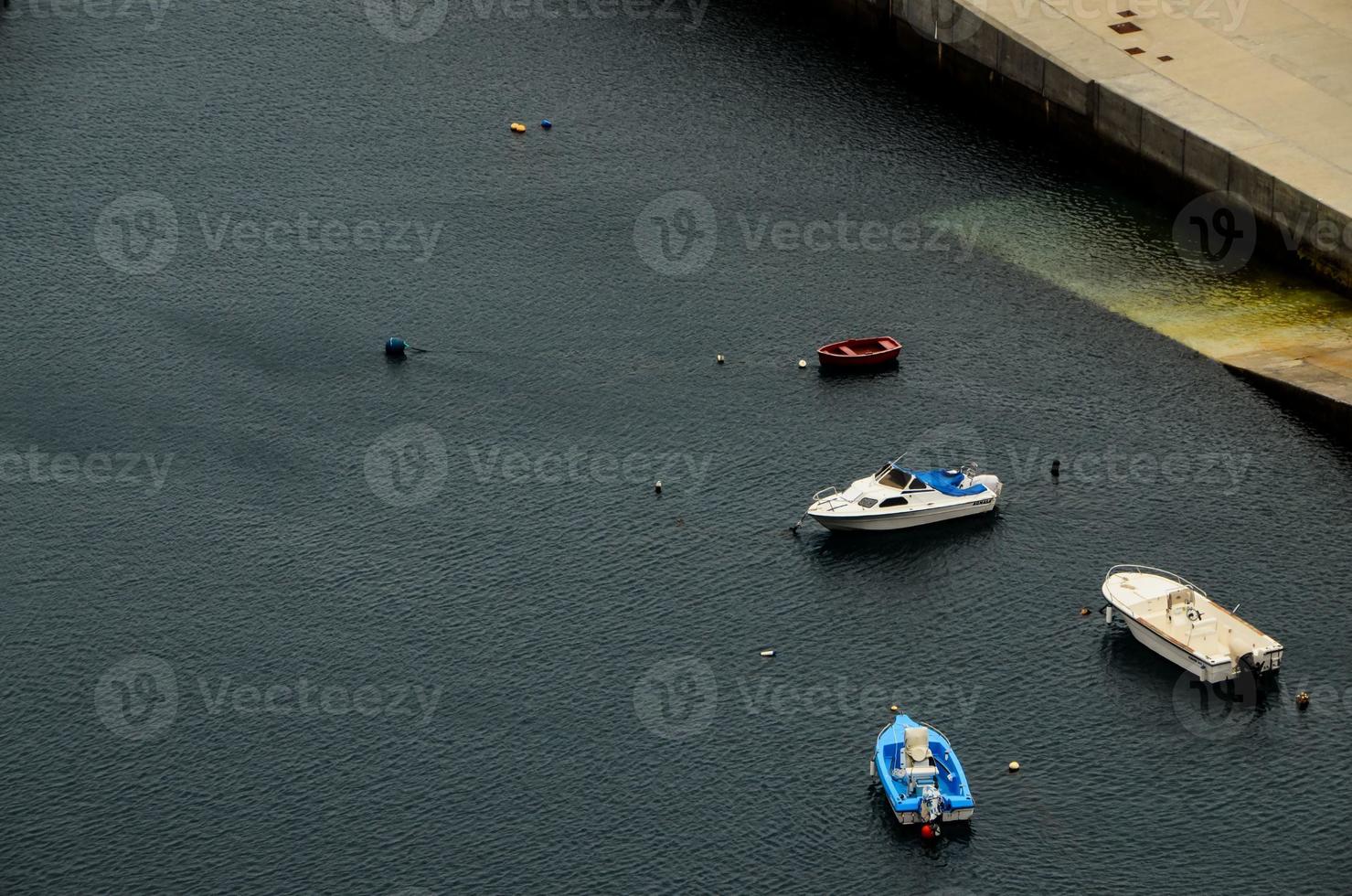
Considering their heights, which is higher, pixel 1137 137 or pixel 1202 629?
pixel 1137 137

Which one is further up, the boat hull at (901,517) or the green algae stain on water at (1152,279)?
the green algae stain on water at (1152,279)

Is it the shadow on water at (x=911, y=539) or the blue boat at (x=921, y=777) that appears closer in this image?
the blue boat at (x=921, y=777)

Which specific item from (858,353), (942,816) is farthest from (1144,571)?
(858,353)

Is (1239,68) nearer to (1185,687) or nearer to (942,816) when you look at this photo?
(1185,687)

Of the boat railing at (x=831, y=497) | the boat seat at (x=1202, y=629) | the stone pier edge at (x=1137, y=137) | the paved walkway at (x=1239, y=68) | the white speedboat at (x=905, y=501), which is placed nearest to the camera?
the boat seat at (x=1202, y=629)

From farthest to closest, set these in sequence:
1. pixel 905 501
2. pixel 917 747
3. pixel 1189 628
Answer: pixel 905 501 → pixel 1189 628 → pixel 917 747

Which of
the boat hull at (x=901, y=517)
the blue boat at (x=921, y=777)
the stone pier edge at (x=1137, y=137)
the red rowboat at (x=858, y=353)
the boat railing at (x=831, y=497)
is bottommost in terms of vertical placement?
the blue boat at (x=921, y=777)

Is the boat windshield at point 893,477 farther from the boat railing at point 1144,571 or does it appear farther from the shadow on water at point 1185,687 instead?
the shadow on water at point 1185,687

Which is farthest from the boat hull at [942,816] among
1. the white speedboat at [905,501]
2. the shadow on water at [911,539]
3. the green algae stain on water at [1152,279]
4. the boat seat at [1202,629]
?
the green algae stain on water at [1152,279]

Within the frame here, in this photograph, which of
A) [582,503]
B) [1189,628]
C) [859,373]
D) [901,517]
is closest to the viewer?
[1189,628]
